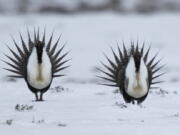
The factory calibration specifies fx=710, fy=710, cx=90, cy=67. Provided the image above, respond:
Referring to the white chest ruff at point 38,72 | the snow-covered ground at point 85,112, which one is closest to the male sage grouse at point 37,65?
A: the white chest ruff at point 38,72

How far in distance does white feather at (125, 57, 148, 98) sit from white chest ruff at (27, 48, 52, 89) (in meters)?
0.92

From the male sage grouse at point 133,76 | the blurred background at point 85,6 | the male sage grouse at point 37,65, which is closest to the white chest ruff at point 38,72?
the male sage grouse at point 37,65

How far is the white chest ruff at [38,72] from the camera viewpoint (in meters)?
7.84

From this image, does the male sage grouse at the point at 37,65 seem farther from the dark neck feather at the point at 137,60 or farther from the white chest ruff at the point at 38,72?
the dark neck feather at the point at 137,60

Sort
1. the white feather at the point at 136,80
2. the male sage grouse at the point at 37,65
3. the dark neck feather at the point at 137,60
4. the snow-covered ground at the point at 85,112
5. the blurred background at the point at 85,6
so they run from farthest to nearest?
1. the blurred background at the point at 85,6
2. the male sage grouse at the point at 37,65
3. the white feather at the point at 136,80
4. the dark neck feather at the point at 137,60
5. the snow-covered ground at the point at 85,112

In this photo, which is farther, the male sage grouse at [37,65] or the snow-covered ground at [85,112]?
the male sage grouse at [37,65]

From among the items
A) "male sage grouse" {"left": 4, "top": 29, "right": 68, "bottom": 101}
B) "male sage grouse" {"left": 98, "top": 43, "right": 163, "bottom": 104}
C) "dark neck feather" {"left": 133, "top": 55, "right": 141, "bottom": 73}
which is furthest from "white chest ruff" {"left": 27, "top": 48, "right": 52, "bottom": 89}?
"dark neck feather" {"left": 133, "top": 55, "right": 141, "bottom": 73}

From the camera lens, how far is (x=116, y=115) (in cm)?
718

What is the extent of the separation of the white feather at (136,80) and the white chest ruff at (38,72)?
3.02 ft

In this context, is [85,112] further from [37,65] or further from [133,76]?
[37,65]

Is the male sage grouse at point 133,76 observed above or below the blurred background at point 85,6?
below

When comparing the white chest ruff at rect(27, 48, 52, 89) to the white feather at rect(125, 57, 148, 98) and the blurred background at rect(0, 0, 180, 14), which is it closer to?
the white feather at rect(125, 57, 148, 98)

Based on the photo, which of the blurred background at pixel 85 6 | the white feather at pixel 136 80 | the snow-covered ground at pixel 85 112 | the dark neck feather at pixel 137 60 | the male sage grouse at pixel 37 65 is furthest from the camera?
the blurred background at pixel 85 6

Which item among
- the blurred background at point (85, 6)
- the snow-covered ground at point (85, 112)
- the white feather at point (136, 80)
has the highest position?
the blurred background at point (85, 6)
